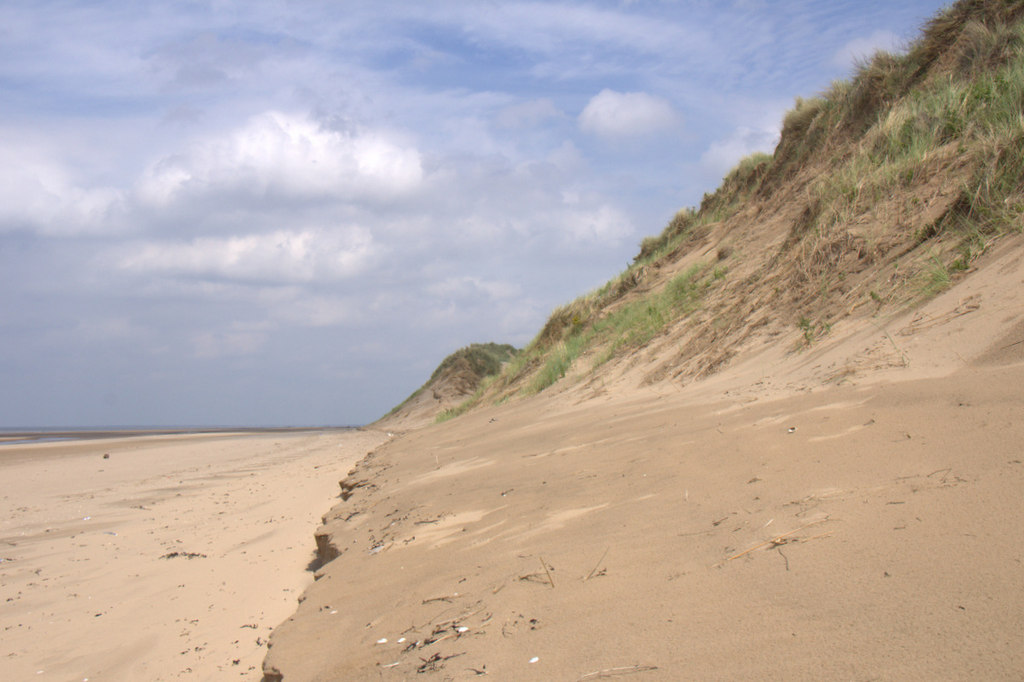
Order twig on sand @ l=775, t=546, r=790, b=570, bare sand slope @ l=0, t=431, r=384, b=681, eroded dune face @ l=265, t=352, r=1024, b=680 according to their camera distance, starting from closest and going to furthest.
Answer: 1. eroded dune face @ l=265, t=352, r=1024, b=680
2. twig on sand @ l=775, t=546, r=790, b=570
3. bare sand slope @ l=0, t=431, r=384, b=681

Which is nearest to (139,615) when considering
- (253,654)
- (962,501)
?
(253,654)

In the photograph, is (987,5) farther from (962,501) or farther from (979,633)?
(979,633)

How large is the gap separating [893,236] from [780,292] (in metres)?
1.43

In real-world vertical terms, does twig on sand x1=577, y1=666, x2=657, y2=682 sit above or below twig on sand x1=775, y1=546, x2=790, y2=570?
below

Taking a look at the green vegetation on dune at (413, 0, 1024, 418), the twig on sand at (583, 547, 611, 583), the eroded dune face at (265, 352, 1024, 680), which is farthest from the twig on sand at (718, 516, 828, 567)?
the green vegetation on dune at (413, 0, 1024, 418)

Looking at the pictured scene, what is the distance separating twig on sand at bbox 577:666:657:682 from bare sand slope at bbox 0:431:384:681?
2.29 metres

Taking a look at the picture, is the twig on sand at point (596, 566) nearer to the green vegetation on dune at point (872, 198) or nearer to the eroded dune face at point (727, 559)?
the eroded dune face at point (727, 559)

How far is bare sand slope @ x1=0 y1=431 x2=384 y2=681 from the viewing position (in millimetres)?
4074

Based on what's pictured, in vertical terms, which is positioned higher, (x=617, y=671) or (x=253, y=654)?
(x=617, y=671)

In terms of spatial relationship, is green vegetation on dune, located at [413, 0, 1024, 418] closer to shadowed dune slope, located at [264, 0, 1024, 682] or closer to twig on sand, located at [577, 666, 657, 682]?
shadowed dune slope, located at [264, 0, 1024, 682]

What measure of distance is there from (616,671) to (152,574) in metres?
5.06

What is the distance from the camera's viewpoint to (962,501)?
2443 millimetres

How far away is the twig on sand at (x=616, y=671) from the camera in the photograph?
77.8 inches

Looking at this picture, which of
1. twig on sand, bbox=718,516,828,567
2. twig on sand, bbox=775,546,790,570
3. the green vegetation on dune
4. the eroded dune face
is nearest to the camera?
the eroded dune face
